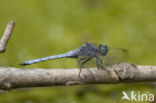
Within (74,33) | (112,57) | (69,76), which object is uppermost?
(74,33)

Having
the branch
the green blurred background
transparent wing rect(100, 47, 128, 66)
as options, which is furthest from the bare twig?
transparent wing rect(100, 47, 128, 66)

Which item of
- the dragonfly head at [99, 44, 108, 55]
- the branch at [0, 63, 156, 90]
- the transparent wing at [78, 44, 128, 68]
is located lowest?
the branch at [0, 63, 156, 90]

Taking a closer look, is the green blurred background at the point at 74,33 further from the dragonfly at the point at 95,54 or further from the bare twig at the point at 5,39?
the bare twig at the point at 5,39

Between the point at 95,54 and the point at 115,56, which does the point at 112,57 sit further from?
the point at 95,54

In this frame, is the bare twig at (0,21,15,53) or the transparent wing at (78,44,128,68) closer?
the bare twig at (0,21,15,53)

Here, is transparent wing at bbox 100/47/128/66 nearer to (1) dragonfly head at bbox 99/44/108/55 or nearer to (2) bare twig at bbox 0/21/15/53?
(1) dragonfly head at bbox 99/44/108/55

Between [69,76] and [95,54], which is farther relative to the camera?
[95,54]

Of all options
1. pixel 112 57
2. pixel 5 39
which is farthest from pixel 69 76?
pixel 112 57
